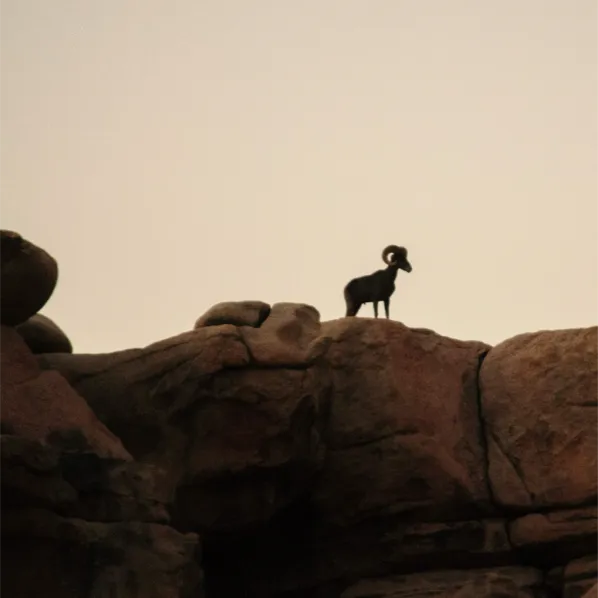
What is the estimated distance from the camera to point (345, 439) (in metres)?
12.6

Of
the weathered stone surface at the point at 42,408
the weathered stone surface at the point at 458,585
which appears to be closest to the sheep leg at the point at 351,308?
the weathered stone surface at the point at 458,585

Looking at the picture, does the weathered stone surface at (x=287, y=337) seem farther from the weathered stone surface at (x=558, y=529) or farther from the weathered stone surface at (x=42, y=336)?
the weathered stone surface at (x=558, y=529)

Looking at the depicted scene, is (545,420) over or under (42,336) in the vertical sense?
under

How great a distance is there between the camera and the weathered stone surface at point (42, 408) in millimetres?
10500

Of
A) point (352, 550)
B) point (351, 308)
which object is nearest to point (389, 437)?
point (352, 550)

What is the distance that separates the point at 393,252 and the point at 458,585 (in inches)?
148

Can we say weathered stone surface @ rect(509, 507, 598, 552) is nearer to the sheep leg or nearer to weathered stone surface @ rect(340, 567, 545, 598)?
weathered stone surface @ rect(340, 567, 545, 598)

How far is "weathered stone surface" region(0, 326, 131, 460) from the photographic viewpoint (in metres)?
10.5

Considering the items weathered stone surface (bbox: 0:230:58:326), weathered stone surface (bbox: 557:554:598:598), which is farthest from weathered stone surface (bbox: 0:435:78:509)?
weathered stone surface (bbox: 557:554:598:598)

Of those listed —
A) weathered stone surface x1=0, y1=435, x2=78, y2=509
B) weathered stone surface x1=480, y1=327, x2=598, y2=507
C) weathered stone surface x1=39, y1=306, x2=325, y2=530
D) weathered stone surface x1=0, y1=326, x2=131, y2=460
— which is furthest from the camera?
weathered stone surface x1=480, y1=327, x2=598, y2=507

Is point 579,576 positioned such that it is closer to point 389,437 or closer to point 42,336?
point 389,437

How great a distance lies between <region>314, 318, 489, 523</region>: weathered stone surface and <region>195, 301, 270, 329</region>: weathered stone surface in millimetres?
672

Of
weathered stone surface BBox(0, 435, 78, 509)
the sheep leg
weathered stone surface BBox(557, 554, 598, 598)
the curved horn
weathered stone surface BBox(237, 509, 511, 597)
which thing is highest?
the curved horn

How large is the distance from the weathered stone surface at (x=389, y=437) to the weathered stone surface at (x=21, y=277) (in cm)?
282
